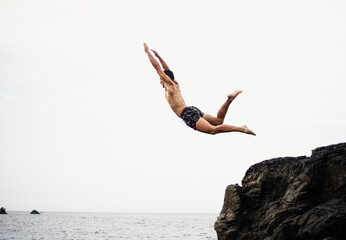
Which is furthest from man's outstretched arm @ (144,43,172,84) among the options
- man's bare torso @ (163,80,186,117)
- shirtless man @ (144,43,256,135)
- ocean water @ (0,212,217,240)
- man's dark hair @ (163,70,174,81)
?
ocean water @ (0,212,217,240)

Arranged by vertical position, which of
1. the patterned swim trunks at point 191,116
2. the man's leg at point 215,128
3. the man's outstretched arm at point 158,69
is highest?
the man's outstretched arm at point 158,69

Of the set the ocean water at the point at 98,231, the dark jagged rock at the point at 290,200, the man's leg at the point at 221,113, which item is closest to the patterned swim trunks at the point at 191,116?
the man's leg at the point at 221,113

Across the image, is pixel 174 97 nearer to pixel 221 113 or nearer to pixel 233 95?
pixel 221 113

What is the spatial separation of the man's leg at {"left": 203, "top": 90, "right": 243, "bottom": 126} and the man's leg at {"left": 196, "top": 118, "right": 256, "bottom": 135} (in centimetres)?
33

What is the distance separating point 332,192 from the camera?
9977 mm

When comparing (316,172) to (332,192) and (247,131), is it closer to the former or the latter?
(332,192)

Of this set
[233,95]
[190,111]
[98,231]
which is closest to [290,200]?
[233,95]

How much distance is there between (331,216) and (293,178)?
2.27m

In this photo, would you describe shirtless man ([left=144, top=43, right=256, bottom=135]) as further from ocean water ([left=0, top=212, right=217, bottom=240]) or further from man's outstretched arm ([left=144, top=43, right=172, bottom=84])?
ocean water ([left=0, top=212, right=217, bottom=240])

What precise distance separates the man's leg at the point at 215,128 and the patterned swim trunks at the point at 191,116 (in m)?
0.14

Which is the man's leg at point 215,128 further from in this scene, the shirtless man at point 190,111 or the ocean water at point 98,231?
the ocean water at point 98,231

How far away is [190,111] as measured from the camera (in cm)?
1004

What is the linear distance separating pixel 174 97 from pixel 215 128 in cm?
163

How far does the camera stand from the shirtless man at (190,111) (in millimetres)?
9469
